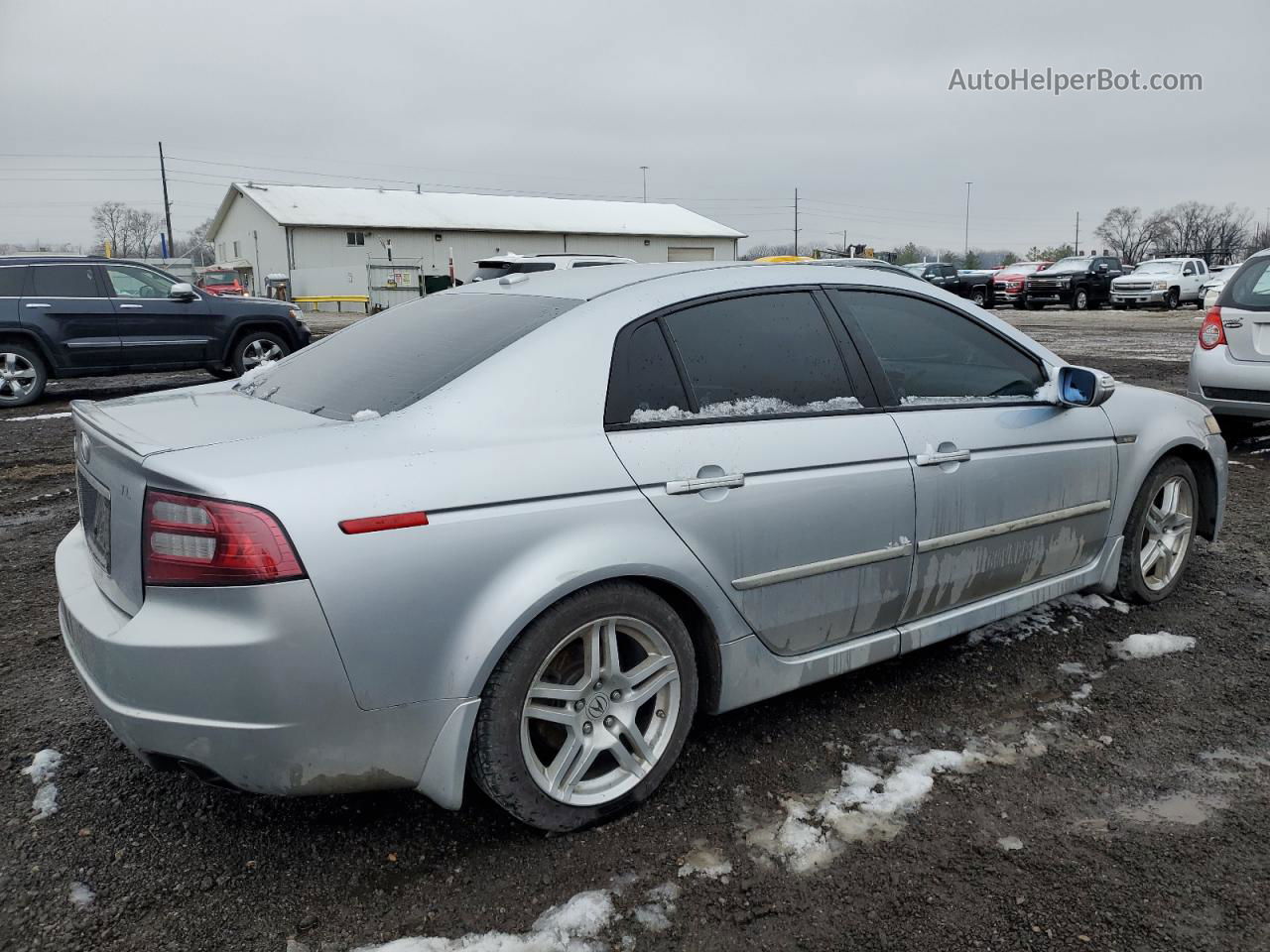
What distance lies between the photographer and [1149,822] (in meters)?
2.73

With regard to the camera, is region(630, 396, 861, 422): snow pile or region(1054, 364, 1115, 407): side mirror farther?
region(1054, 364, 1115, 407): side mirror

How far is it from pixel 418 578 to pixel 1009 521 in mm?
2228

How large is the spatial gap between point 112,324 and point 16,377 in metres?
1.18

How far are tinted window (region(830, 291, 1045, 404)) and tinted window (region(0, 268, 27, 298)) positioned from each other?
11.0m

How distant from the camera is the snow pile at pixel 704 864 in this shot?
8.25ft

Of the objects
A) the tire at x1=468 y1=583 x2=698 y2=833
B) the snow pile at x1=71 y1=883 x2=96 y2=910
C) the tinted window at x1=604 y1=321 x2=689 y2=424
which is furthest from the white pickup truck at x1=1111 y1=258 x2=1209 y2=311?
the snow pile at x1=71 y1=883 x2=96 y2=910

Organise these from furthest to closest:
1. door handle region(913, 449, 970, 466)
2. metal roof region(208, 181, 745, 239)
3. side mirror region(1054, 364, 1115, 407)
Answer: metal roof region(208, 181, 745, 239) < side mirror region(1054, 364, 1115, 407) < door handle region(913, 449, 970, 466)

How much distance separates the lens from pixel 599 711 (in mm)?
2664

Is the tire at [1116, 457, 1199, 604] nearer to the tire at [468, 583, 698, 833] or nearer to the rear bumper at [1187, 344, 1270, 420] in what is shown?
the tire at [468, 583, 698, 833]

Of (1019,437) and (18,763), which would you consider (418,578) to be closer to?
(18,763)

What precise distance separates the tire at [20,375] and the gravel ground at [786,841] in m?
8.77

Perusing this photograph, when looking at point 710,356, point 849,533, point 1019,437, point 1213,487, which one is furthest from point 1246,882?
point 1213,487

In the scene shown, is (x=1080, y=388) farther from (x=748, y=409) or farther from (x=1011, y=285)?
(x=1011, y=285)

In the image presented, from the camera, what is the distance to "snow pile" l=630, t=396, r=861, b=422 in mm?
2783
